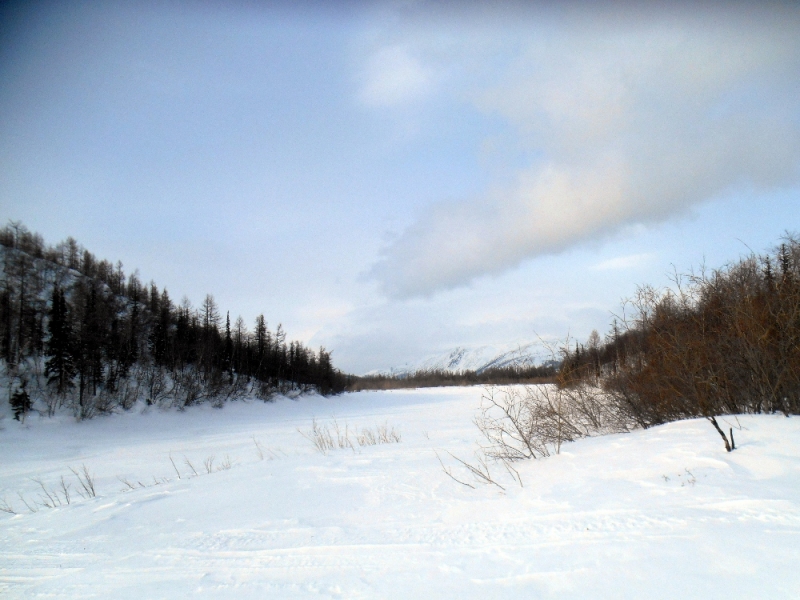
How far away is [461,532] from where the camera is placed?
515 centimetres

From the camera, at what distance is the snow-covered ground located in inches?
149

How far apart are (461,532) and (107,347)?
149ft

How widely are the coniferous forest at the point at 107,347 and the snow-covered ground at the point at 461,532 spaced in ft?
107

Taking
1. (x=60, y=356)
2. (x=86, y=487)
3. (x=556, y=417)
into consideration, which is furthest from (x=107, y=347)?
(x=556, y=417)

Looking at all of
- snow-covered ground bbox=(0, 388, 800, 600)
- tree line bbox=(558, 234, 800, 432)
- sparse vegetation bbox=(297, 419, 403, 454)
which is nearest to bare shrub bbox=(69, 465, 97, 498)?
snow-covered ground bbox=(0, 388, 800, 600)

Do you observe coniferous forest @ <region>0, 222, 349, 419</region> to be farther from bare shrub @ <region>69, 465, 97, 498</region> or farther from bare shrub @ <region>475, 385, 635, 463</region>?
bare shrub @ <region>475, 385, 635, 463</region>

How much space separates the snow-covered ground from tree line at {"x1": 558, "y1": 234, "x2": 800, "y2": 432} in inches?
48.7

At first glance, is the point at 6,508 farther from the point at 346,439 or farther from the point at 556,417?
the point at 556,417

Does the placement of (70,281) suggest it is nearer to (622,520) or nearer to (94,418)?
(94,418)

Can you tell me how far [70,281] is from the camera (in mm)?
59656

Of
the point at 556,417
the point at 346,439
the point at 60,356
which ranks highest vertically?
the point at 60,356

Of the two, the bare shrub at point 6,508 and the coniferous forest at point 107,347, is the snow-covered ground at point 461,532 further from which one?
the coniferous forest at point 107,347

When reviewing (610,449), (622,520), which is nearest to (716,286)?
(610,449)

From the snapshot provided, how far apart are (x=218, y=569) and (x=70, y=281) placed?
7156 cm
